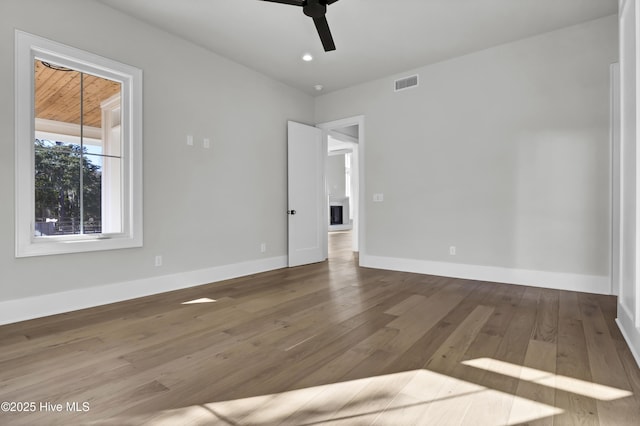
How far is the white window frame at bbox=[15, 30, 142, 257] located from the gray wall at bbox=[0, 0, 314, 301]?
6 cm

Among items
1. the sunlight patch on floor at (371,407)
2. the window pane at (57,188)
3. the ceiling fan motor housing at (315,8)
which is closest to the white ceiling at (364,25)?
the ceiling fan motor housing at (315,8)

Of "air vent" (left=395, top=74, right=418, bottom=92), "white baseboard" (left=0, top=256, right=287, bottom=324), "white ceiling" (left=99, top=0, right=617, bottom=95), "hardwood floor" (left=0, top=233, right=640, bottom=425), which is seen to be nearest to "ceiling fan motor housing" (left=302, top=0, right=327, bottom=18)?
"white ceiling" (left=99, top=0, right=617, bottom=95)

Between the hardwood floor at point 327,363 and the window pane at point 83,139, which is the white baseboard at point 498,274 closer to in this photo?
the hardwood floor at point 327,363

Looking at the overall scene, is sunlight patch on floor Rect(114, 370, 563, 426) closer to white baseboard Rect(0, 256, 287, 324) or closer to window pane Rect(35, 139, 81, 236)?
white baseboard Rect(0, 256, 287, 324)

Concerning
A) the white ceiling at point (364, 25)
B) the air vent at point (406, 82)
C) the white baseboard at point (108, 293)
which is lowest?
the white baseboard at point (108, 293)

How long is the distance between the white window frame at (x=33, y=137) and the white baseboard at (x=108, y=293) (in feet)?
1.24

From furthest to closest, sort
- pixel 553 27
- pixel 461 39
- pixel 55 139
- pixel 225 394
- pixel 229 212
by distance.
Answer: pixel 229 212 < pixel 461 39 < pixel 553 27 < pixel 55 139 < pixel 225 394

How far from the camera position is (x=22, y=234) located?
2625 millimetres

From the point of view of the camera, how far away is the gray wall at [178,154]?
265cm

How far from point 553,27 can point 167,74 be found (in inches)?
165

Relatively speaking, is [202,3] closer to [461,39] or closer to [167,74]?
[167,74]

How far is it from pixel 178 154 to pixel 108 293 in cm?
159

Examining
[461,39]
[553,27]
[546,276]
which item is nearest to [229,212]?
[461,39]

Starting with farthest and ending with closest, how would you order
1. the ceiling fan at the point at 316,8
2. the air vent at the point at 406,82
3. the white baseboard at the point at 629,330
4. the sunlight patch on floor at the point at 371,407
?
the air vent at the point at 406,82 → the ceiling fan at the point at 316,8 → the white baseboard at the point at 629,330 → the sunlight patch on floor at the point at 371,407
